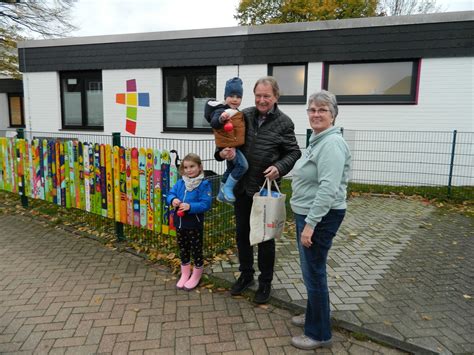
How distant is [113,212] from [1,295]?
159 centimetres

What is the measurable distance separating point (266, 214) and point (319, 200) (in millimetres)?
703

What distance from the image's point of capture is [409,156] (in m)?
8.71

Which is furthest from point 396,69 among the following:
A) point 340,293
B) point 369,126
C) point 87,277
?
point 87,277

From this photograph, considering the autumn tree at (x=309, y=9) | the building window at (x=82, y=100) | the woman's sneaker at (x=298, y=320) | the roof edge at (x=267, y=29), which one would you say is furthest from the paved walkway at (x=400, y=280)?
the autumn tree at (x=309, y=9)

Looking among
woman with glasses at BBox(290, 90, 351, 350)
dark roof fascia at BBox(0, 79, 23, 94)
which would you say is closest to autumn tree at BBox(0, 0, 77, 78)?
dark roof fascia at BBox(0, 79, 23, 94)

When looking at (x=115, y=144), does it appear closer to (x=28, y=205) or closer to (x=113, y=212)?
(x=113, y=212)

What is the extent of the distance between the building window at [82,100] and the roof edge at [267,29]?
110cm

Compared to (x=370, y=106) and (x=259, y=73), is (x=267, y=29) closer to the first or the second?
(x=259, y=73)

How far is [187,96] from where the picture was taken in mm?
11047

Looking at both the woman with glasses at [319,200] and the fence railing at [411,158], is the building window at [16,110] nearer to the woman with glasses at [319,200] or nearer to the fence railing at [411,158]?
the fence railing at [411,158]

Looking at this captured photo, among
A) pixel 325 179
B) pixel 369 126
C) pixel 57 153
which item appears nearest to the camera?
pixel 325 179

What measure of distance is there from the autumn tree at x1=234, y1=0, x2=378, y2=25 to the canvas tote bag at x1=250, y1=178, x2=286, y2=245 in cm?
2490

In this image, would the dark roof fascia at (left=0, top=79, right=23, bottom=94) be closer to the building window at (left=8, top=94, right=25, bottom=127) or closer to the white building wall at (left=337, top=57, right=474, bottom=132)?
the building window at (left=8, top=94, right=25, bottom=127)

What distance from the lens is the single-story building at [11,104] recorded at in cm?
1914
